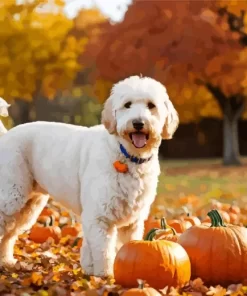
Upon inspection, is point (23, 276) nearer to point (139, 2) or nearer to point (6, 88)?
point (139, 2)

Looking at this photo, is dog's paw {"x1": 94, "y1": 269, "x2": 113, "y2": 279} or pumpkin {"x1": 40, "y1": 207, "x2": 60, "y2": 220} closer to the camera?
dog's paw {"x1": 94, "y1": 269, "x2": 113, "y2": 279}

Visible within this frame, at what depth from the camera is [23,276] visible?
5133mm

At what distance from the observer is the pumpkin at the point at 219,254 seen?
16.1 ft

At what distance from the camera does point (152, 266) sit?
4.62 metres

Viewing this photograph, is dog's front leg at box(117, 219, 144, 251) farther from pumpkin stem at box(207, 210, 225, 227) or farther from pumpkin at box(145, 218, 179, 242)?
pumpkin stem at box(207, 210, 225, 227)

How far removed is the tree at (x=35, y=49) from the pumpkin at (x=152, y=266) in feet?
73.2

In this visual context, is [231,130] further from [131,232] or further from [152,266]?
[152,266]

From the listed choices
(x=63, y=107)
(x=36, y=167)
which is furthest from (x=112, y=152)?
(x=63, y=107)

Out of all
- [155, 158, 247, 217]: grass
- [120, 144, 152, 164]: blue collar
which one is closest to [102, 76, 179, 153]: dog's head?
[120, 144, 152, 164]: blue collar

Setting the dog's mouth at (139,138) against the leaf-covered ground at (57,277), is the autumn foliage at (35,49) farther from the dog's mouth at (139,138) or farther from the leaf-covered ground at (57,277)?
the dog's mouth at (139,138)

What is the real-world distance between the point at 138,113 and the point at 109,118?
13.7 inches

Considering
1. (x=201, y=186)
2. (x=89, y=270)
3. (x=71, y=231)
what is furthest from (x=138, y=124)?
(x=201, y=186)

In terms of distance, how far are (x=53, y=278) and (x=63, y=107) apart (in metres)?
27.8

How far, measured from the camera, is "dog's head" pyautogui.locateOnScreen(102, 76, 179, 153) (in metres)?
4.66
